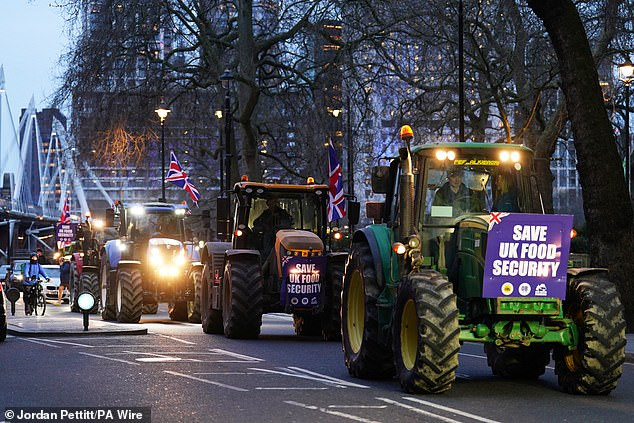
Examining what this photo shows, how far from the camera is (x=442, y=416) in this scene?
12.0 meters

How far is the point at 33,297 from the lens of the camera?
37.8 meters

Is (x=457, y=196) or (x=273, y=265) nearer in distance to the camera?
(x=457, y=196)

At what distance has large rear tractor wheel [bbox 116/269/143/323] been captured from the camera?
30516 millimetres

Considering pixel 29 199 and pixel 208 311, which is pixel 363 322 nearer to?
pixel 208 311

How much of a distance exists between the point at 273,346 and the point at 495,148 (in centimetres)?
760

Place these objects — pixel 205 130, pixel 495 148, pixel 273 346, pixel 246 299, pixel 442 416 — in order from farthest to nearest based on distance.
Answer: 1. pixel 205 130
2. pixel 246 299
3. pixel 273 346
4. pixel 495 148
5. pixel 442 416

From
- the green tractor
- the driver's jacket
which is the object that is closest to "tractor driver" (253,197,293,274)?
the green tractor

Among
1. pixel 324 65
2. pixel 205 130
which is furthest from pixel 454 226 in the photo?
pixel 205 130

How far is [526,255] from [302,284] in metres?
10.1

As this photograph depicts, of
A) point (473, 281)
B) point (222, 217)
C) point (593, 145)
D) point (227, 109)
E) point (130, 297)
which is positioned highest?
point (227, 109)

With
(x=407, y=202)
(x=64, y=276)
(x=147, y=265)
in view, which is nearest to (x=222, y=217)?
(x=147, y=265)

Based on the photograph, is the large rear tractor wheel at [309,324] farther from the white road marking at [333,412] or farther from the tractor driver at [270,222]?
the white road marking at [333,412]

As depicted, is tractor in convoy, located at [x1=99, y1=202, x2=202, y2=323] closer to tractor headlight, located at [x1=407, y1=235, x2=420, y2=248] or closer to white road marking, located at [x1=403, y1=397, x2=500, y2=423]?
→ tractor headlight, located at [x1=407, y1=235, x2=420, y2=248]

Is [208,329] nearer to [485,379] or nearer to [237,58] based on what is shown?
[485,379]
